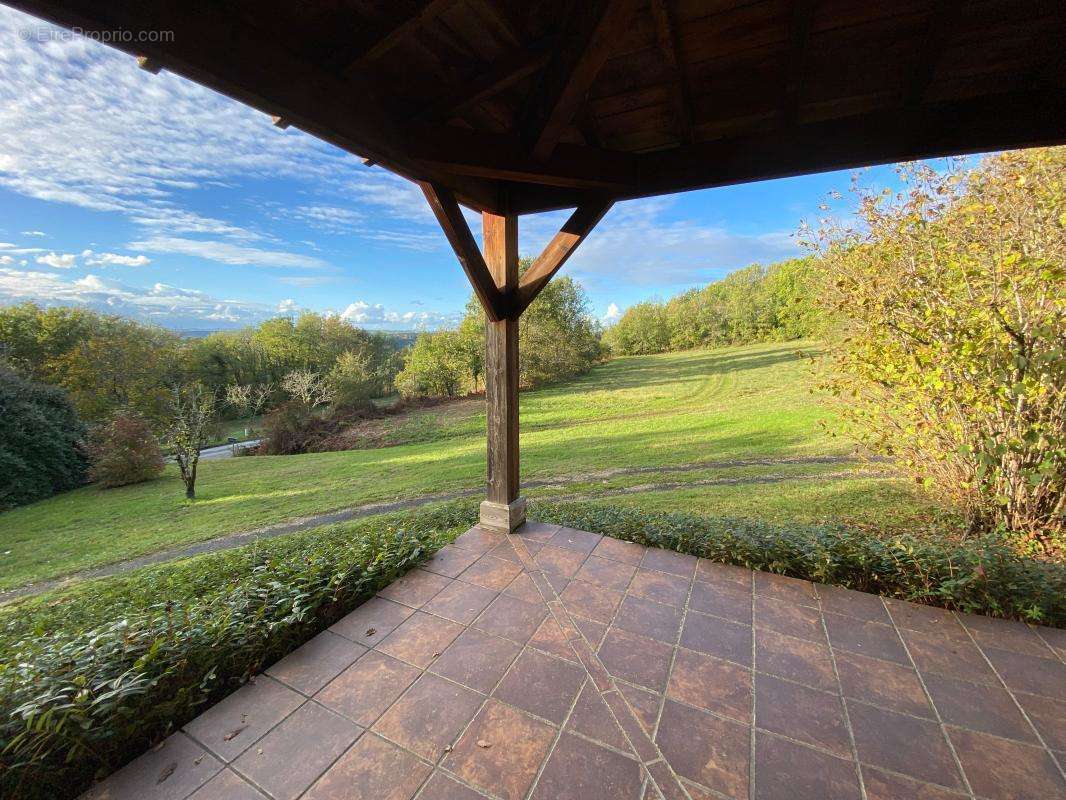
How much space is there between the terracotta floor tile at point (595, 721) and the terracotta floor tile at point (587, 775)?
0.15ft

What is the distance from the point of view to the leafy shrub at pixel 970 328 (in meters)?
3.04

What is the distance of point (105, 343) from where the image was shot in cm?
1559

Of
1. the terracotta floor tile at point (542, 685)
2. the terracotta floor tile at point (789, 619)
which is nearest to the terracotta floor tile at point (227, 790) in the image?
the terracotta floor tile at point (542, 685)

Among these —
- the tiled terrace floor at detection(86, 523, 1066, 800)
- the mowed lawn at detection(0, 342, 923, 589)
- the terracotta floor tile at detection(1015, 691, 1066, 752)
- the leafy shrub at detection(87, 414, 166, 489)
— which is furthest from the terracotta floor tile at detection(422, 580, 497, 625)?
the leafy shrub at detection(87, 414, 166, 489)

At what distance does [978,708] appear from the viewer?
69.0 inches

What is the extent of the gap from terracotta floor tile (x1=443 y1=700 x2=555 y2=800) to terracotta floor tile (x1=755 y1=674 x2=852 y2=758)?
3.17ft

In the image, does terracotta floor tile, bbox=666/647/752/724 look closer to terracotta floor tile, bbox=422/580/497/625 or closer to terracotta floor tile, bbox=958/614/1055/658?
terracotta floor tile, bbox=422/580/497/625

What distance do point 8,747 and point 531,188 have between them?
3.65 m

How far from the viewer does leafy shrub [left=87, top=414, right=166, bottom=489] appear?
11.0 meters

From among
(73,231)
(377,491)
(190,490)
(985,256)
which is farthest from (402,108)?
(73,231)

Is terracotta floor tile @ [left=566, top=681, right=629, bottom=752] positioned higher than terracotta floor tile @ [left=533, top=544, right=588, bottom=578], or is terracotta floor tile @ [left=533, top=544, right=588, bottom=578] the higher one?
terracotta floor tile @ [left=533, top=544, right=588, bottom=578]

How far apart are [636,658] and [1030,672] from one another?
1.89 metres

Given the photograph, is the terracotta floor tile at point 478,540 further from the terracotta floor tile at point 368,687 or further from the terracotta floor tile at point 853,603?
the terracotta floor tile at point 853,603

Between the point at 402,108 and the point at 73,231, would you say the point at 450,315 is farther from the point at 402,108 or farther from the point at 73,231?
the point at 73,231
